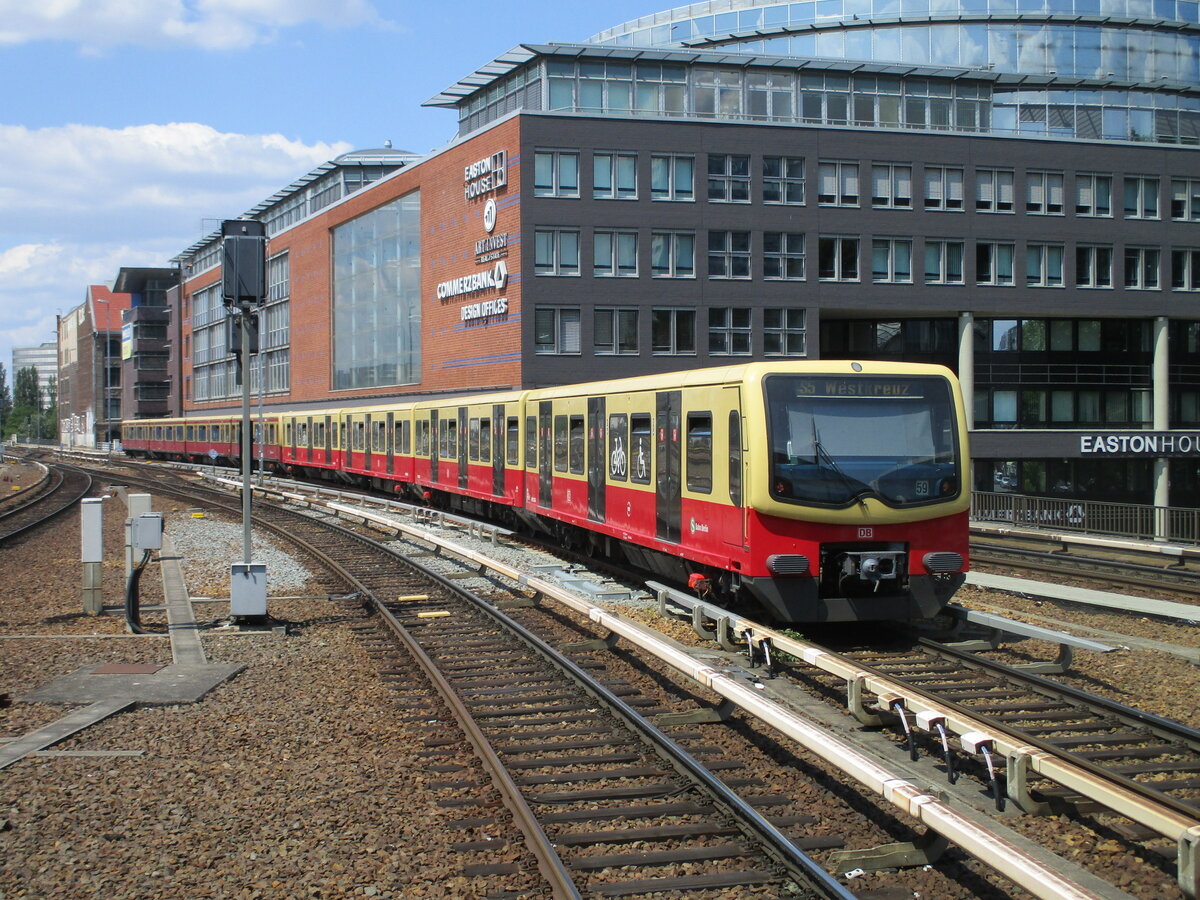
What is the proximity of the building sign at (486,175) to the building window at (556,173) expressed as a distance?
1.45 meters

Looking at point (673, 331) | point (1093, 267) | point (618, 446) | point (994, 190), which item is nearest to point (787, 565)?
point (618, 446)

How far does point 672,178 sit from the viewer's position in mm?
41156

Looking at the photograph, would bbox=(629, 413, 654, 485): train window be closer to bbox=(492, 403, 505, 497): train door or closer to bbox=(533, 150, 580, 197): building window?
bbox=(492, 403, 505, 497): train door

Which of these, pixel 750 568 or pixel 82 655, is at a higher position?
pixel 750 568

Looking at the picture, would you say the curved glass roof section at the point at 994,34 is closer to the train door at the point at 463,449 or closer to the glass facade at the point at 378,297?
the glass facade at the point at 378,297

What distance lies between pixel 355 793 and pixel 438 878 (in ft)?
4.78

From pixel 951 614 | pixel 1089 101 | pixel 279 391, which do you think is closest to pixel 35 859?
pixel 951 614

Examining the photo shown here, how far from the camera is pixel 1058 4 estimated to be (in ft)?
186

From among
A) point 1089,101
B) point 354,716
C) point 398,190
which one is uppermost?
point 1089,101

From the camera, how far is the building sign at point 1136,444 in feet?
146

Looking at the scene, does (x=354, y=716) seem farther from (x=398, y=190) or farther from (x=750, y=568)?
(x=398, y=190)

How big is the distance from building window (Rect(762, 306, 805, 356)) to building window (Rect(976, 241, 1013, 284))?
764 cm

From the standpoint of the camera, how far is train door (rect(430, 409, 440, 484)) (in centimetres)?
2912

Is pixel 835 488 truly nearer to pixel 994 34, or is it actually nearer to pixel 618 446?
pixel 618 446
